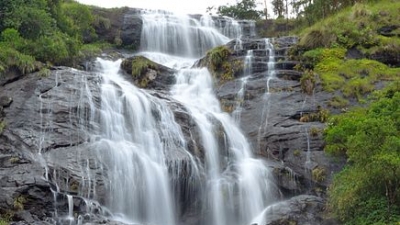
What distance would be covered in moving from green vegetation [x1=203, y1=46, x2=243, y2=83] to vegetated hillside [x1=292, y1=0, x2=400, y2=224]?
116 inches

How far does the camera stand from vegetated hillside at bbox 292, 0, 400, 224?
14.4 meters

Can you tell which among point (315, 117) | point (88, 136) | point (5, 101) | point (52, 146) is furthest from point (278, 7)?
point (52, 146)

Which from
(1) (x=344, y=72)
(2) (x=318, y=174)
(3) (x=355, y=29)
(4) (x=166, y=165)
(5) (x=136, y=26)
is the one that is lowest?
(2) (x=318, y=174)

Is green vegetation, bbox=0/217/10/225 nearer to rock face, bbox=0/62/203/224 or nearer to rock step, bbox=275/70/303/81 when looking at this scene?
rock face, bbox=0/62/203/224

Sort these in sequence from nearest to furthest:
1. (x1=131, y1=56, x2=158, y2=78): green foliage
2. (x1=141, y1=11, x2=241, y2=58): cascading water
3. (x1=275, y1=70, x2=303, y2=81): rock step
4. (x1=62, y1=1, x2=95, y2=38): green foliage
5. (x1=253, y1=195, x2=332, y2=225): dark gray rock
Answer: (x1=253, y1=195, x2=332, y2=225): dark gray rock < (x1=275, y1=70, x2=303, y2=81): rock step < (x1=131, y1=56, x2=158, y2=78): green foliage < (x1=62, y1=1, x2=95, y2=38): green foliage < (x1=141, y1=11, x2=241, y2=58): cascading water

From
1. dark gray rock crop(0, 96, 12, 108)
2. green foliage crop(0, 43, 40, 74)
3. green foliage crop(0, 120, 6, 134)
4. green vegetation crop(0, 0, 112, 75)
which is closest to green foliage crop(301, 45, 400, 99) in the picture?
green vegetation crop(0, 0, 112, 75)

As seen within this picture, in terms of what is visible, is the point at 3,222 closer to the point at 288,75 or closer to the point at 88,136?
the point at 88,136

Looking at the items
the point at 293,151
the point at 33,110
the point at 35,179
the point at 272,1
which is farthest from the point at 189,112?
the point at 272,1

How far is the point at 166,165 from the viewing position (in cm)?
1769

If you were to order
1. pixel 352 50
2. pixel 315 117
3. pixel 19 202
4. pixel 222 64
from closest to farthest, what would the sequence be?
pixel 19 202 → pixel 315 117 → pixel 222 64 → pixel 352 50

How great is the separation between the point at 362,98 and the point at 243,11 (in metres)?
20.6

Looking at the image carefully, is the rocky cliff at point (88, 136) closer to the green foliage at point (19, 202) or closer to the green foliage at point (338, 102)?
the green foliage at point (19, 202)

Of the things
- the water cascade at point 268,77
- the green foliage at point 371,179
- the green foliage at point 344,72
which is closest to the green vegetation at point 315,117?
the water cascade at point 268,77

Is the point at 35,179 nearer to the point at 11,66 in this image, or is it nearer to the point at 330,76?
the point at 11,66
